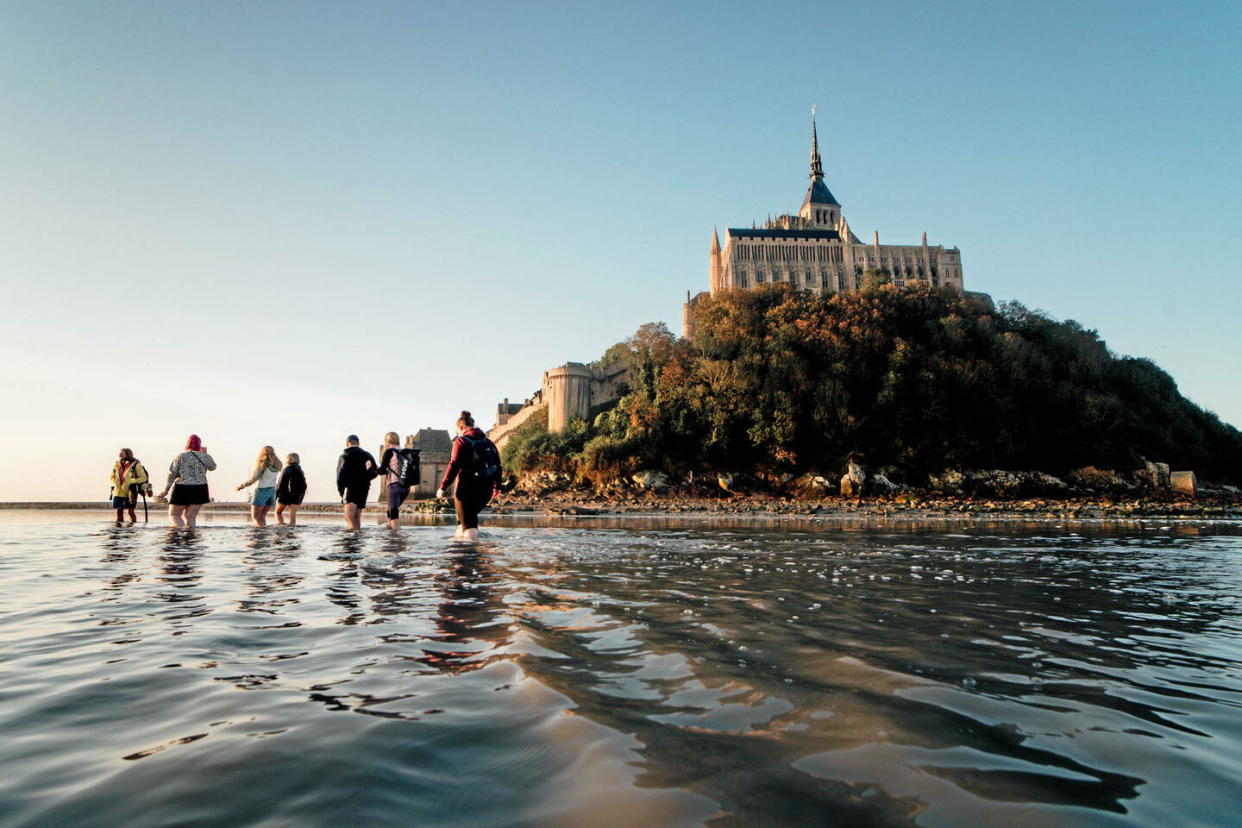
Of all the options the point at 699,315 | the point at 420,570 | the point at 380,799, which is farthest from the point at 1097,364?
the point at 380,799

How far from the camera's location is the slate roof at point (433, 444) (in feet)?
242

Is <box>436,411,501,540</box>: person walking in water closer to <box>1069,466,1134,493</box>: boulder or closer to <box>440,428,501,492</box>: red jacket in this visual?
<box>440,428,501,492</box>: red jacket

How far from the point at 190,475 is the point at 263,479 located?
211cm

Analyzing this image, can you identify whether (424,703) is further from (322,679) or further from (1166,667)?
(1166,667)

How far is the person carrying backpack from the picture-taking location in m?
15.1

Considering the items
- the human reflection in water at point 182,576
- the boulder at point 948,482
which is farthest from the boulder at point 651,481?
the human reflection in water at point 182,576

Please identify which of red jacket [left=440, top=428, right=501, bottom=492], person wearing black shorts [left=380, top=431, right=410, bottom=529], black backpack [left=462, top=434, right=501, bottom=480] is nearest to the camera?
red jacket [left=440, top=428, right=501, bottom=492]

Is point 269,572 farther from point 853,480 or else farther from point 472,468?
point 853,480

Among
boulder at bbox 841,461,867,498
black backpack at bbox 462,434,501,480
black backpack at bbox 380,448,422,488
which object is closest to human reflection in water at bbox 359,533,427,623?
black backpack at bbox 462,434,501,480

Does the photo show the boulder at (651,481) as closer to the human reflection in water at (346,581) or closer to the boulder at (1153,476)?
the boulder at (1153,476)

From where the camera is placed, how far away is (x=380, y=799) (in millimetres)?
2121

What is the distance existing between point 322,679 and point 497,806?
1902 millimetres

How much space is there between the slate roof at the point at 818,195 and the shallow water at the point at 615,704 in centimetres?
11994

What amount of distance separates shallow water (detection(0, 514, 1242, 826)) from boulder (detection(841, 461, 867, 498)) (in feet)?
136
